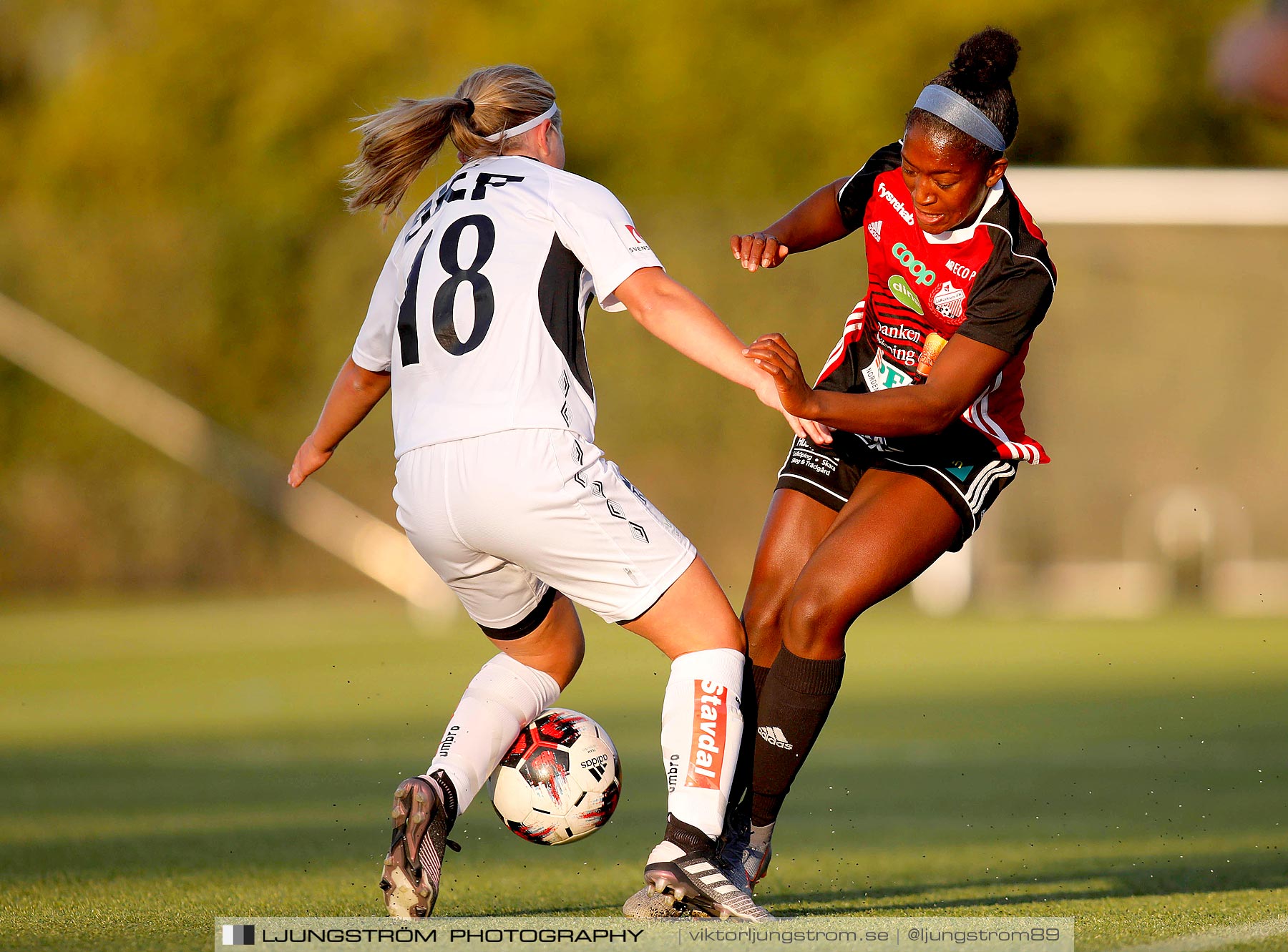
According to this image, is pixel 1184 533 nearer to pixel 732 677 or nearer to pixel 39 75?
pixel 732 677

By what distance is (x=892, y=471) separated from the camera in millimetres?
4734

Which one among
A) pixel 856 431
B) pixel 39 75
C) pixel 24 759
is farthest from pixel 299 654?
pixel 39 75

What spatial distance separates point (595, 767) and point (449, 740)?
380mm

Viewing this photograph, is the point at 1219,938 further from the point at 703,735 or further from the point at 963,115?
the point at 963,115

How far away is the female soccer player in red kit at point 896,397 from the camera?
4344 mm

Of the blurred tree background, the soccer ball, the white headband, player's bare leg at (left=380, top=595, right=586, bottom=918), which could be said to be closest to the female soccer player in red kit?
the soccer ball

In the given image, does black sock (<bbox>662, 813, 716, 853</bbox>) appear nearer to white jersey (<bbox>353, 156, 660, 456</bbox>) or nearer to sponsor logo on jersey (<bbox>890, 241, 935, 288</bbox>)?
white jersey (<bbox>353, 156, 660, 456</bbox>)

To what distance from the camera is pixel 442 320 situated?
4.12 m

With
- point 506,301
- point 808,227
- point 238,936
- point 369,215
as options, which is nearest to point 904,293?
point 808,227

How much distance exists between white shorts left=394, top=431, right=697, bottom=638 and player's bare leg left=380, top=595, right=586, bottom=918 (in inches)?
19.0

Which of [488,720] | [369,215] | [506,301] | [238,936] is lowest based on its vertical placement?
[238,936]

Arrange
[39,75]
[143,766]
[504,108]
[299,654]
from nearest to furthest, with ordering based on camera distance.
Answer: [504,108]
[143,766]
[299,654]
[39,75]

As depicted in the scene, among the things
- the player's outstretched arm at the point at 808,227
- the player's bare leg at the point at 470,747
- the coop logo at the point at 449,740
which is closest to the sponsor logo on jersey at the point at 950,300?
the player's outstretched arm at the point at 808,227

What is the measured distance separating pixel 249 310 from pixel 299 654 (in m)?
6.76
